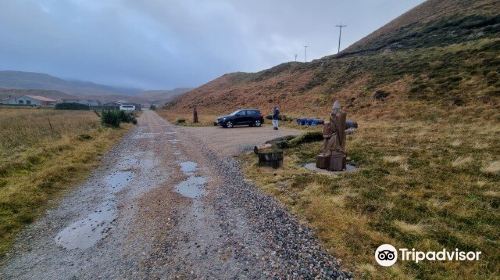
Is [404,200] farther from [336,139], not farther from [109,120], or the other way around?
[109,120]

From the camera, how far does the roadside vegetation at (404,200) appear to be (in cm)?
464

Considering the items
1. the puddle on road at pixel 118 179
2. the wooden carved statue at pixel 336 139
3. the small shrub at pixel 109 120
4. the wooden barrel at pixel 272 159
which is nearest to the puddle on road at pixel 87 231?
the puddle on road at pixel 118 179

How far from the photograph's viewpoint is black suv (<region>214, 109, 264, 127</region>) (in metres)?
27.7

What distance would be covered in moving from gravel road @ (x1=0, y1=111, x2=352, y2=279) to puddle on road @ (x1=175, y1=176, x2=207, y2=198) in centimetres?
3

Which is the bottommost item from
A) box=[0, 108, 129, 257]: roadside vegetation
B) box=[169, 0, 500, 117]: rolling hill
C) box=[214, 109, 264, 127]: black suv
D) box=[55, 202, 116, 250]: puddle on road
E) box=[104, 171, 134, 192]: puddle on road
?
box=[55, 202, 116, 250]: puddle on road

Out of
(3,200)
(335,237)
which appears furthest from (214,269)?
(3,200)

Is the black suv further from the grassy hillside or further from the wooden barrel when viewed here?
the wooden barrel

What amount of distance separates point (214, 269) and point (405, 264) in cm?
298

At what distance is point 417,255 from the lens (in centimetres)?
465

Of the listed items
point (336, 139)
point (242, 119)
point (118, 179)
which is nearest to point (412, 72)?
point (242, 119)

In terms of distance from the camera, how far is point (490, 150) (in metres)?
10.4

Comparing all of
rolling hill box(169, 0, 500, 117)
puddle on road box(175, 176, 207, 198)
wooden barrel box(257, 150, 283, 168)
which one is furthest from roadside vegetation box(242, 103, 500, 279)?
rolling hill box(169, 0, 500, 117)

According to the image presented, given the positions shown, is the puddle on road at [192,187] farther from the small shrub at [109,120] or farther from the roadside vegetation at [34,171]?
the small shrub at [109,120]

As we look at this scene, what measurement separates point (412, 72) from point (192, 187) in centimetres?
3319
